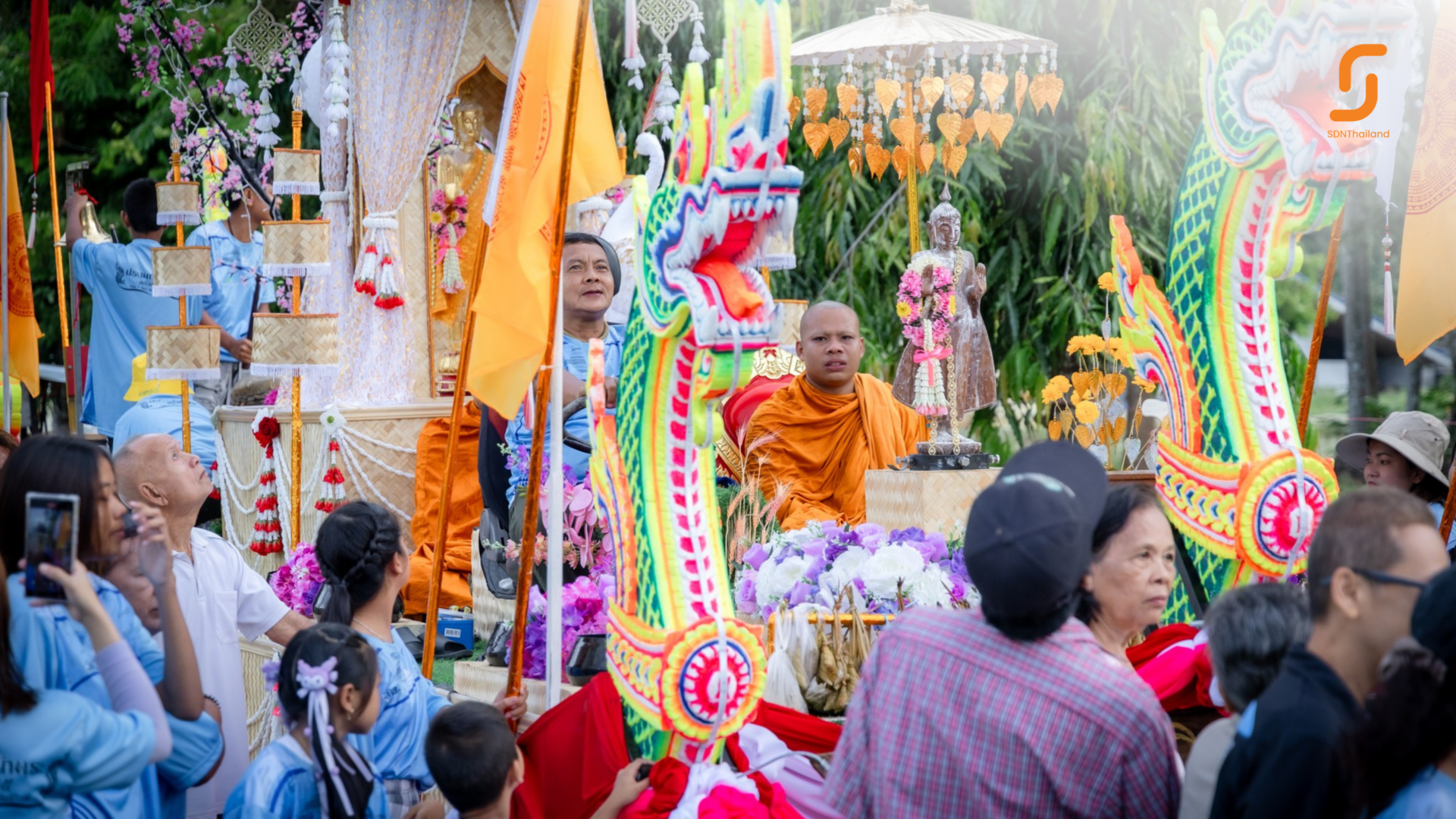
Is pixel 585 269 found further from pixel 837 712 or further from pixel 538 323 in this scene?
pixel 837 712

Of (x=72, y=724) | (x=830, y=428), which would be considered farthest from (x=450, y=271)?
(x=72, y=724)

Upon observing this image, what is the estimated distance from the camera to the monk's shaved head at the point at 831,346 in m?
5.87

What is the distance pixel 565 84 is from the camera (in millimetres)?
3666

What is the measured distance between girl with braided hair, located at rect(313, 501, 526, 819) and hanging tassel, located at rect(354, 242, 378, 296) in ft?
12.1

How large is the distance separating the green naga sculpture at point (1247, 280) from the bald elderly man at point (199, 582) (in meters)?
2.38

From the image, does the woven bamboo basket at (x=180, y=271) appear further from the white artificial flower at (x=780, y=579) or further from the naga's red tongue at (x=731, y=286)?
the naga's red tongue at (x=731, y=286)

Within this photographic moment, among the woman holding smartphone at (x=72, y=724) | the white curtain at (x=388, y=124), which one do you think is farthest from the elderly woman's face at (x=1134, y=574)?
the white curtain at (x=388, y=124)

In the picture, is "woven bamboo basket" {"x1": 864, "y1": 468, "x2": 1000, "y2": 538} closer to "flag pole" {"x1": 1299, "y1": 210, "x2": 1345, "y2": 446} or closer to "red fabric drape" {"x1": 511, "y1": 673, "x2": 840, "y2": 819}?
"flag pole" {"x1": 1299, "y1": 210, "x2": 1345, "y2": 446}

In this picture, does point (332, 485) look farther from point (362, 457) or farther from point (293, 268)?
point (293, 268)

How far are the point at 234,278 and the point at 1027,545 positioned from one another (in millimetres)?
6358

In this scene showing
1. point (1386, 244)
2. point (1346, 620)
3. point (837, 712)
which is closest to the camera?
point (1346, 620)

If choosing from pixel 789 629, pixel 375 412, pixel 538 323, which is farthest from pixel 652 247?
pixel 375 412

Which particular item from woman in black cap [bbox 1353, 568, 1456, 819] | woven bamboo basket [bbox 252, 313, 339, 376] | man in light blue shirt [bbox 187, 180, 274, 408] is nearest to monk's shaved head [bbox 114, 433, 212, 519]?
woven bamboo basket [bbox 252, 313, 339, 376]

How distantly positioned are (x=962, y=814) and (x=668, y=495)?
1301mm
